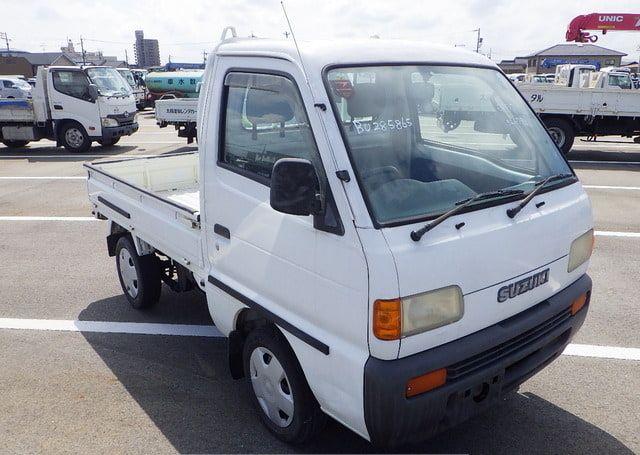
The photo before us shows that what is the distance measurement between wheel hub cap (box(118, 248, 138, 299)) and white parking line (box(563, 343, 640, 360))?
11.9ft

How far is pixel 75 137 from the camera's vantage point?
A: 1471cm

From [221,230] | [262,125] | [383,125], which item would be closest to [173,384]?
[221,230]

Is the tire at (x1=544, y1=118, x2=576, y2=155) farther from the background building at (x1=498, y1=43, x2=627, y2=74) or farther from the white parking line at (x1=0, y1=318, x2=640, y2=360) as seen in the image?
the background building at (x1=498, y1=43, x2=627, y2=74)

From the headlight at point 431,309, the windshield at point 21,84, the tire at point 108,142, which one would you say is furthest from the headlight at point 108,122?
the windshield at point 21,84

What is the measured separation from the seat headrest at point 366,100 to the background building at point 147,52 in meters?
103

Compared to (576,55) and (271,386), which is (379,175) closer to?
(271,386)

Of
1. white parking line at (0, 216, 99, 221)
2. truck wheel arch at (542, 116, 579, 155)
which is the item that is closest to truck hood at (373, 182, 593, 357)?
white parking line at (0, 216, 99, 221)

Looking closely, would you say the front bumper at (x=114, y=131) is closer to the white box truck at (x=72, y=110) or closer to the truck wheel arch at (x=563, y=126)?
the white box truck at (x=72, y=110)

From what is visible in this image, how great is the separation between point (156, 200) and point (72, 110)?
12.2 meters

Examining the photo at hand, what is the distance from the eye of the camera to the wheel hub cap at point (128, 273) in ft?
15.5

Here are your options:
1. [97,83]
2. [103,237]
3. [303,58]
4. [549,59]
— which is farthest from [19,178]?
[549,59]

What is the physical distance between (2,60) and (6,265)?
69909 millimetres

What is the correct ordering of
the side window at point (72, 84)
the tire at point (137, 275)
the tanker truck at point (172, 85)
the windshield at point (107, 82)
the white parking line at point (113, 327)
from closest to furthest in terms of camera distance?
the white parking line at point (113, 327), the tire at point (137, 275), the side window at point (72, 84), the windshield at point (107, 82), the tanker truck at point (172, 85)

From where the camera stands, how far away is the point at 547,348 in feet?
9.37
